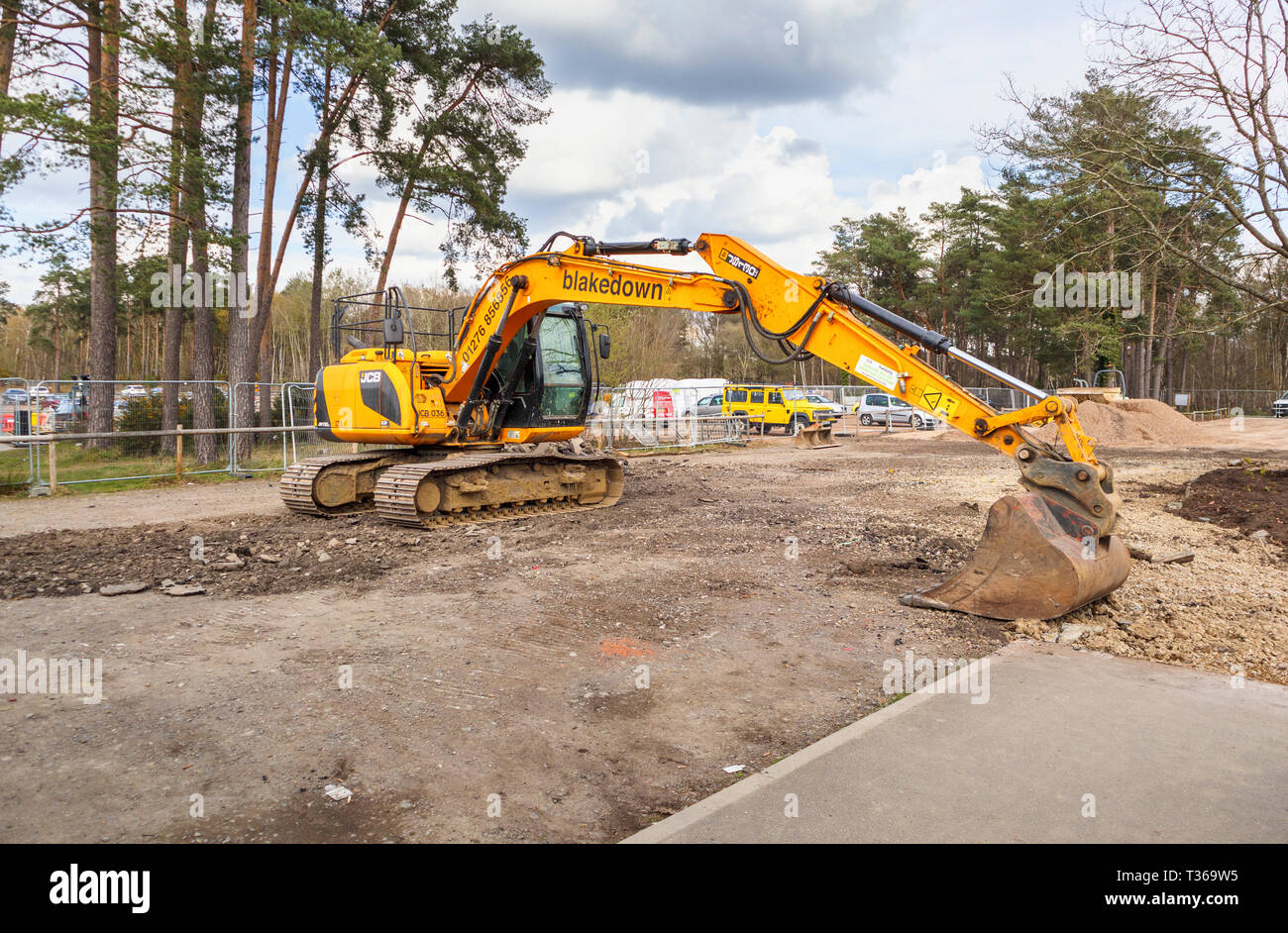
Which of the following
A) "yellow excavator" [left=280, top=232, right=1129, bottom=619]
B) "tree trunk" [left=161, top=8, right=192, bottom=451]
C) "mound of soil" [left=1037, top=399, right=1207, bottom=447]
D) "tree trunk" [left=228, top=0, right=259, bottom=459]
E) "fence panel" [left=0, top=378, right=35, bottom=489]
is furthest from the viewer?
"mound of soil" [left=1037, top=399, right=1207, bottom=447]

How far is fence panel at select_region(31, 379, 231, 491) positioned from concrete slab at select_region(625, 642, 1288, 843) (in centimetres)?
1509

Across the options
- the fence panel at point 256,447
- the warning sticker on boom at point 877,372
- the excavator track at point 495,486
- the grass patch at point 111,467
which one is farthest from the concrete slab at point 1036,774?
the fence panel at point 256,447

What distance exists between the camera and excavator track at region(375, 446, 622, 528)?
10258 millimetres

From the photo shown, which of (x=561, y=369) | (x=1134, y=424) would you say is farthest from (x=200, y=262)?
(x=1134, y=424)

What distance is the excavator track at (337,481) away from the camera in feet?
36.2

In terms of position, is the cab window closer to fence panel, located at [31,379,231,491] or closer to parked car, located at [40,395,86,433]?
fence panel, located at [31,379,231,491]

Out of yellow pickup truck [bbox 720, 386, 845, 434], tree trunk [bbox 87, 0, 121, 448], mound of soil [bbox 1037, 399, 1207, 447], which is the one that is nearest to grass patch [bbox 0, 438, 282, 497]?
tree trunk [bbox 87, 0, 121, 448]

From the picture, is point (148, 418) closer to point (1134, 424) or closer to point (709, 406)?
point (709, 406)

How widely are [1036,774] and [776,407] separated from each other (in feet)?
94.3

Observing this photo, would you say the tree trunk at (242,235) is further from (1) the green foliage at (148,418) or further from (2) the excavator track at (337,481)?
(2) the excavator track at (337,481)

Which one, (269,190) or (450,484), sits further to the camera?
(269,190)

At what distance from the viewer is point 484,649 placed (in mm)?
5676

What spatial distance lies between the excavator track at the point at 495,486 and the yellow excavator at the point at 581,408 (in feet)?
0.09

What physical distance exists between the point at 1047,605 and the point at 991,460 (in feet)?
49.3
